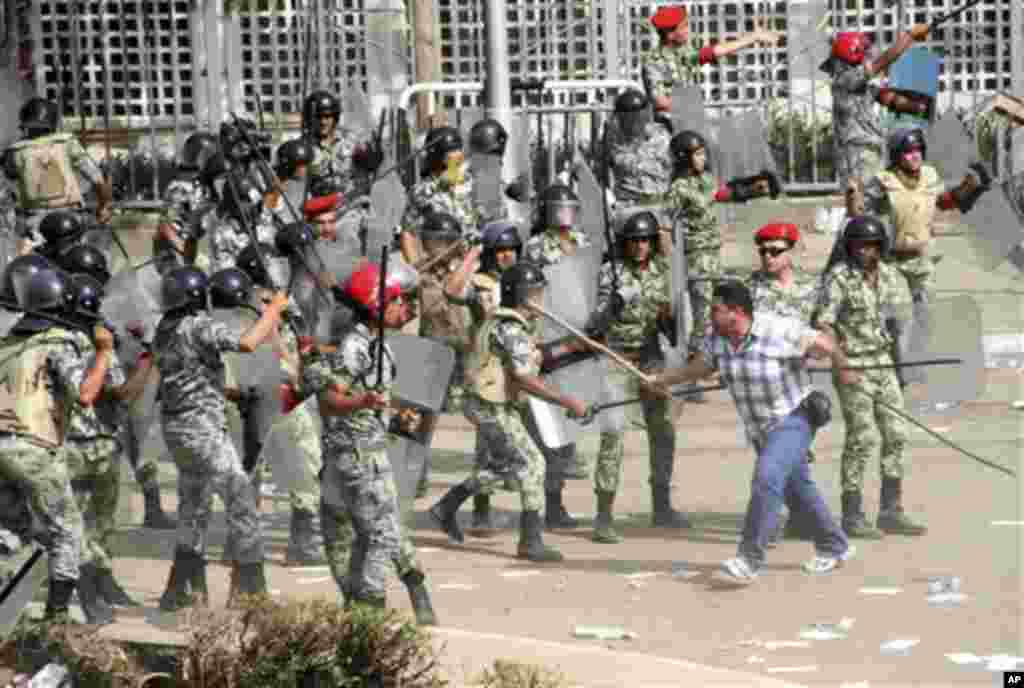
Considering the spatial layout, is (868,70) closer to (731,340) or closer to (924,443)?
(924,443)

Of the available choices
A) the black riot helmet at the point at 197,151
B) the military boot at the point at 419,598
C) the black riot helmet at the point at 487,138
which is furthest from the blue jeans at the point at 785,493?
the black riot helmet at the point at 197,151

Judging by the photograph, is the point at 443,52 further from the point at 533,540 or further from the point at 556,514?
the point at 533,540

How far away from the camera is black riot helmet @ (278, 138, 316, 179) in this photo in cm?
1758

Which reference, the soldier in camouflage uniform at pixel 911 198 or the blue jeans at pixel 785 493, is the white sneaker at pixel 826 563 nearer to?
the blue jeans at pixel 785 493

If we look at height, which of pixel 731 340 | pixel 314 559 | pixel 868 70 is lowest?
pixel 314 559

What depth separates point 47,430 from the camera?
13.2 meters

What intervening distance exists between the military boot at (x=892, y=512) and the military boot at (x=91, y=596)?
11.8ft

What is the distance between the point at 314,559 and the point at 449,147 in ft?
11.7

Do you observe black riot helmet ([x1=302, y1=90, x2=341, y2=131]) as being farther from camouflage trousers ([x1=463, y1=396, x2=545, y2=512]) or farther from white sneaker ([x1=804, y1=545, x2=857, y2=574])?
white sneaker ([x1=804, y1=545, x2=857, y2=574])

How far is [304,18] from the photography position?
83.1ft

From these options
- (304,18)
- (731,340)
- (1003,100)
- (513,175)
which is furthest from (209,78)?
(731,340)

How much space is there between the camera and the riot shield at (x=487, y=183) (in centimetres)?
1867

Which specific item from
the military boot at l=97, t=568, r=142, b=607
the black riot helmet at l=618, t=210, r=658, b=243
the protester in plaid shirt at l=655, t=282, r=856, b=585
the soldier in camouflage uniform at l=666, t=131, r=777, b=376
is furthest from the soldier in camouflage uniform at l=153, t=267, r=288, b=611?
the soldier in camouflage uniform at l=666, t=131, r=777, b=376

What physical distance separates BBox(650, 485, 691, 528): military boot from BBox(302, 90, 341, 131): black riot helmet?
4.58m
